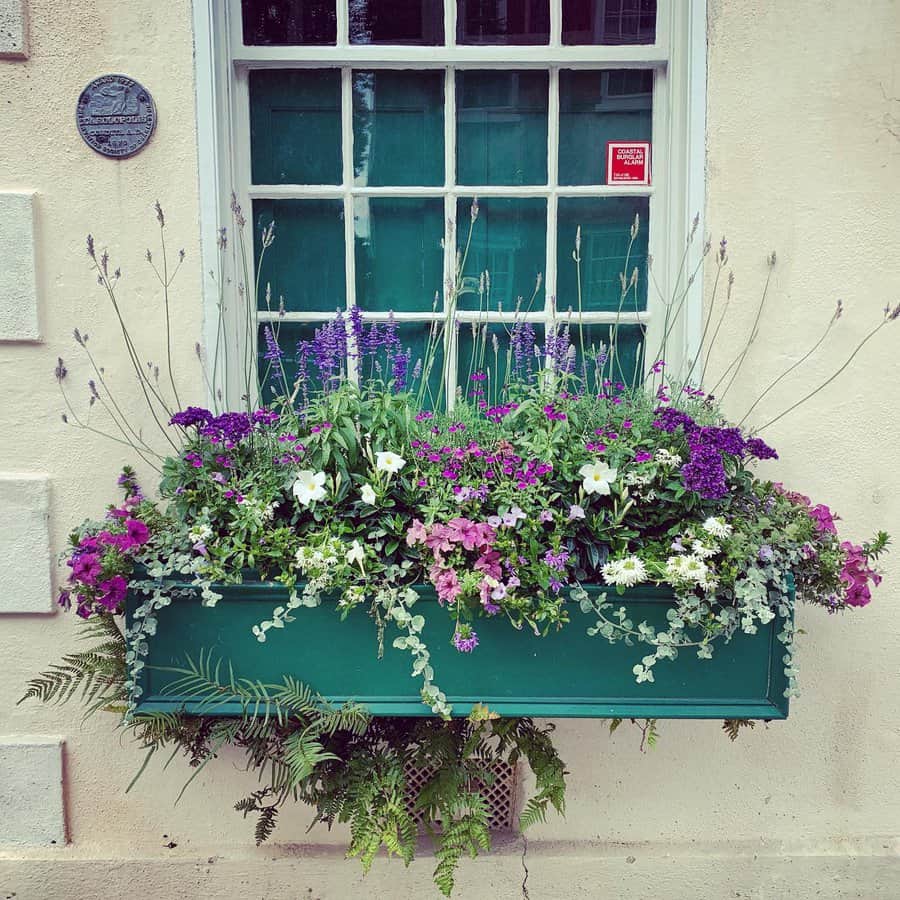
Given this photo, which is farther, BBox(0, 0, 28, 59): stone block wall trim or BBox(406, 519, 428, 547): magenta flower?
BBox(0, 0, 28, 59): stone block wall trim

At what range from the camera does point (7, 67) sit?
99.9 inches

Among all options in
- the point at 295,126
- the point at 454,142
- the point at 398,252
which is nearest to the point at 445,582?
the point at 398,252

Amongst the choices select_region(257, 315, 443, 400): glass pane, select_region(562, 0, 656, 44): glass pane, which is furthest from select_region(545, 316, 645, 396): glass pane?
select_region(562, 0, 656, 44): glass pane

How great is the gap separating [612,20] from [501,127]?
483 mm

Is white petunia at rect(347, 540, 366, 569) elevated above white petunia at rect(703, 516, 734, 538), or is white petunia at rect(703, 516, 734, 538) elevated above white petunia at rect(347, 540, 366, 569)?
white petunia at rect(703, 516, 734, 538)


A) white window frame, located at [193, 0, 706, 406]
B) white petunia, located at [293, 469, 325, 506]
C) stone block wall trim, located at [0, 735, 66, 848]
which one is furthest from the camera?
stone block wall trim, located at [0, 735, 66, 848]

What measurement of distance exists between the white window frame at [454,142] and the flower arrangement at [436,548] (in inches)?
13.0

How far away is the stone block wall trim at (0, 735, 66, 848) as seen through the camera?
274 centimetres

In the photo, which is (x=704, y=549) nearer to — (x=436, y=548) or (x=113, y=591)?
(x=436, y=548)

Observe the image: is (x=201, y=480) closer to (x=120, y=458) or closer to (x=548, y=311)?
(x=120, y=458)

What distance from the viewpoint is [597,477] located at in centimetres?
220

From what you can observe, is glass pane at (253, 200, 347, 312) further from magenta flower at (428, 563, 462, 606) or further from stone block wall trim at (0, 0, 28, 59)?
magenta flower at (428, 563, 462, 606)

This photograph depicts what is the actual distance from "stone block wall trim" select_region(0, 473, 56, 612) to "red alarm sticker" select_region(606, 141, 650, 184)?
2073 millimetres

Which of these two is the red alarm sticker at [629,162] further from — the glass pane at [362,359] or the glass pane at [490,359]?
the glass pane at [362,359]
